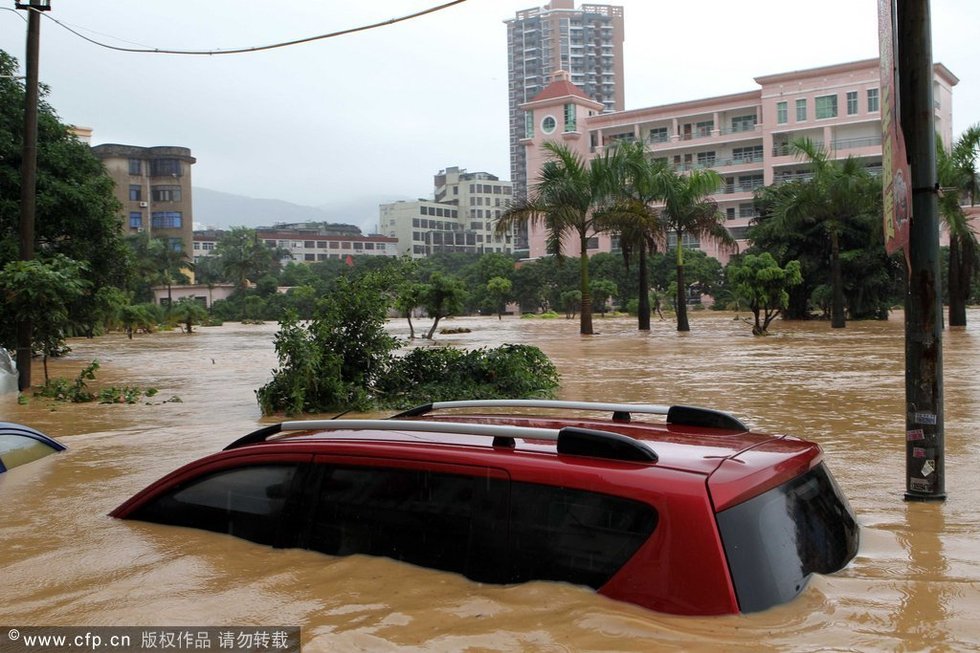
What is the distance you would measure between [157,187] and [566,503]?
103 m

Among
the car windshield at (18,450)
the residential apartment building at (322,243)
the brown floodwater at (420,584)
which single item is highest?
the residential apartment building at (322,243)

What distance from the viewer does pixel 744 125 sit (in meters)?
80.9

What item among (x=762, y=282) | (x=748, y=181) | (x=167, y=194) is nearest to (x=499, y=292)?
(x=748, y=181)

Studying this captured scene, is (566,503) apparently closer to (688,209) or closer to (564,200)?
(564,200)

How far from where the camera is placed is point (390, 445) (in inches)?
135

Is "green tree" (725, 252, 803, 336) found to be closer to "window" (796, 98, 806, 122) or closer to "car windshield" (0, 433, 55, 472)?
"car windshield" (0, 433, 55, 472)

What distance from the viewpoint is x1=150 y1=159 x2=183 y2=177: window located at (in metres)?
97.7

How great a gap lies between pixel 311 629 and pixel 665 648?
52.0 inches

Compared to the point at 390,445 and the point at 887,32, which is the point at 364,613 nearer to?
the point at 390,445

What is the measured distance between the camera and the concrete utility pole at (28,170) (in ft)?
51.3

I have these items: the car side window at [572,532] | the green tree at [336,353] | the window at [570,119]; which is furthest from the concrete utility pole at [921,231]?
the window at [570,119]

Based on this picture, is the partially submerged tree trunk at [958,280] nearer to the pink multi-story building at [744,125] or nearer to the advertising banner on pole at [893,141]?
the advertising banner on pole at [893,141]

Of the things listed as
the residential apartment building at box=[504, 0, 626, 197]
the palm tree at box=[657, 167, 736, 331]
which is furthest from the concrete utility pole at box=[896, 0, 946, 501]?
the residential apartment building at box=[504, 0, 626, 197]

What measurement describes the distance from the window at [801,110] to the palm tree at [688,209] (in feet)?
153
